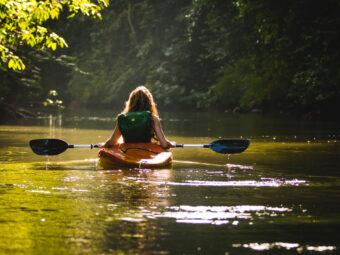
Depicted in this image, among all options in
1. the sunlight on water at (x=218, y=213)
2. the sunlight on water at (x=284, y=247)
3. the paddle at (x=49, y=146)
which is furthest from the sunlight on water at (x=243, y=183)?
the sunlight on water at (x=284, y=247)

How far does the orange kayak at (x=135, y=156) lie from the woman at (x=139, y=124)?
182mm

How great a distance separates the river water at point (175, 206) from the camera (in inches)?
284

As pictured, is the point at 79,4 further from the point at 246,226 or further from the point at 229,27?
the point at 229,27

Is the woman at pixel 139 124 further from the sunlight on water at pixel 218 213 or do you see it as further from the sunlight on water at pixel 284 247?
the sunlight on water at pixel 284 247

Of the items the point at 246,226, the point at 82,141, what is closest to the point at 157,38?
the point at 82,141

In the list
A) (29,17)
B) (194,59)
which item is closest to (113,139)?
(29,17)

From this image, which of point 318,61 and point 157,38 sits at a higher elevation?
point 157,38

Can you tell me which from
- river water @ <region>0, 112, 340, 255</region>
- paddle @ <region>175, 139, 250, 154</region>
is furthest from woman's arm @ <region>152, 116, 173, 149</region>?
paddle @ <region>175, 139, 250, 154</region>

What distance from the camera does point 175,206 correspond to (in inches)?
Result: 366

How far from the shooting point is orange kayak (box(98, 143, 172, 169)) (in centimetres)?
1372

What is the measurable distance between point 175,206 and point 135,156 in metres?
4.78

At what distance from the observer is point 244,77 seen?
145 feet

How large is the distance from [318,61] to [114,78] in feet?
113

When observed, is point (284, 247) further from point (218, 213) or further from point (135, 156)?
point (135, 156)
